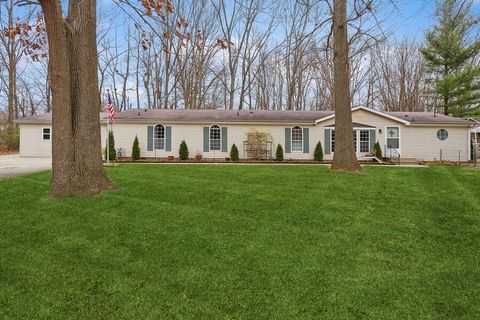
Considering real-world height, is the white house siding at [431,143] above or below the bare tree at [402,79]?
below

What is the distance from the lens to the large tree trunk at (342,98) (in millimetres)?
10766

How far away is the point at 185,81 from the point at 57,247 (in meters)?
26.5

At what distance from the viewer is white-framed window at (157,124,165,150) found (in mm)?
18672

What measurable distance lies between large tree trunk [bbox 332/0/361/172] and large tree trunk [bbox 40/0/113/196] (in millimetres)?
7301

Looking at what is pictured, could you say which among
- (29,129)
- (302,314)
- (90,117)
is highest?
(29,129)

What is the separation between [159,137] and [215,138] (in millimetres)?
3166

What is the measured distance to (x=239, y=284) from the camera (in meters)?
2.96

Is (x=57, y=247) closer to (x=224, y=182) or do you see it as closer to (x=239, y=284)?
(x=239, y=284)

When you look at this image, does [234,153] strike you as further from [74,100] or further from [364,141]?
[74,100]

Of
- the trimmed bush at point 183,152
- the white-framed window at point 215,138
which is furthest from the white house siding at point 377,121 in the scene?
the trimmed bush at point 183,152

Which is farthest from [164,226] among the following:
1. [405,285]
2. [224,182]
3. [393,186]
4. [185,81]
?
[185,81]

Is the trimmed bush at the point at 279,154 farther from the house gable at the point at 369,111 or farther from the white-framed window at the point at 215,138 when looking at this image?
the white-framed window at the point at 215,138

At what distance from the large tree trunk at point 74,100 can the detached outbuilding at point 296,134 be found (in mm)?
12115

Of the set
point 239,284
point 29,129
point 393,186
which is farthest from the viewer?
point 29,129
